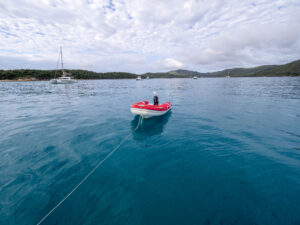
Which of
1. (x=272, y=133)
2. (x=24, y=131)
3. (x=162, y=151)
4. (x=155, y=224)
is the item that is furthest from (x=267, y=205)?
(x=24, y=131)

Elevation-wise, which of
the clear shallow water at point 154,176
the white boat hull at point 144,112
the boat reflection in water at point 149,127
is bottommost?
the clear shallow water at point 154,176

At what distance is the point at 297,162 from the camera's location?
21.4ft

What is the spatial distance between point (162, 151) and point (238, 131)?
6.84 metres

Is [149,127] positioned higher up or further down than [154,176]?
higher up

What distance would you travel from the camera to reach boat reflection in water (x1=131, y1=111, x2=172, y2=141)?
10016 millimetres

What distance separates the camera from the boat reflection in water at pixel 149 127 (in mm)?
10016

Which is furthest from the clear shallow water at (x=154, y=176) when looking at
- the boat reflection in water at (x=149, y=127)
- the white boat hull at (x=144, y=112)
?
the white boat hull at (x=144, y=112)

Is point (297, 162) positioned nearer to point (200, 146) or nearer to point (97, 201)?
point (200, 146)

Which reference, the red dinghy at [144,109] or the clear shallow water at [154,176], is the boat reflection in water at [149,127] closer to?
the clear shallow water at [154,176]

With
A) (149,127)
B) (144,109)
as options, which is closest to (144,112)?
(144,109)

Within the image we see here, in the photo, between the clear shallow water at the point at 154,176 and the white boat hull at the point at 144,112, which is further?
the white boat hull at the point at 144,112

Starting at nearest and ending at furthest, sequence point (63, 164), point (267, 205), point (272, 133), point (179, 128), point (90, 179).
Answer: point (267, 205), point (90, 179), point (63, 164), point (272, 133), point (179, 128)

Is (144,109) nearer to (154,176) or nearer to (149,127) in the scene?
(149,127)

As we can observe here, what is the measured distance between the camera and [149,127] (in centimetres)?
1158
